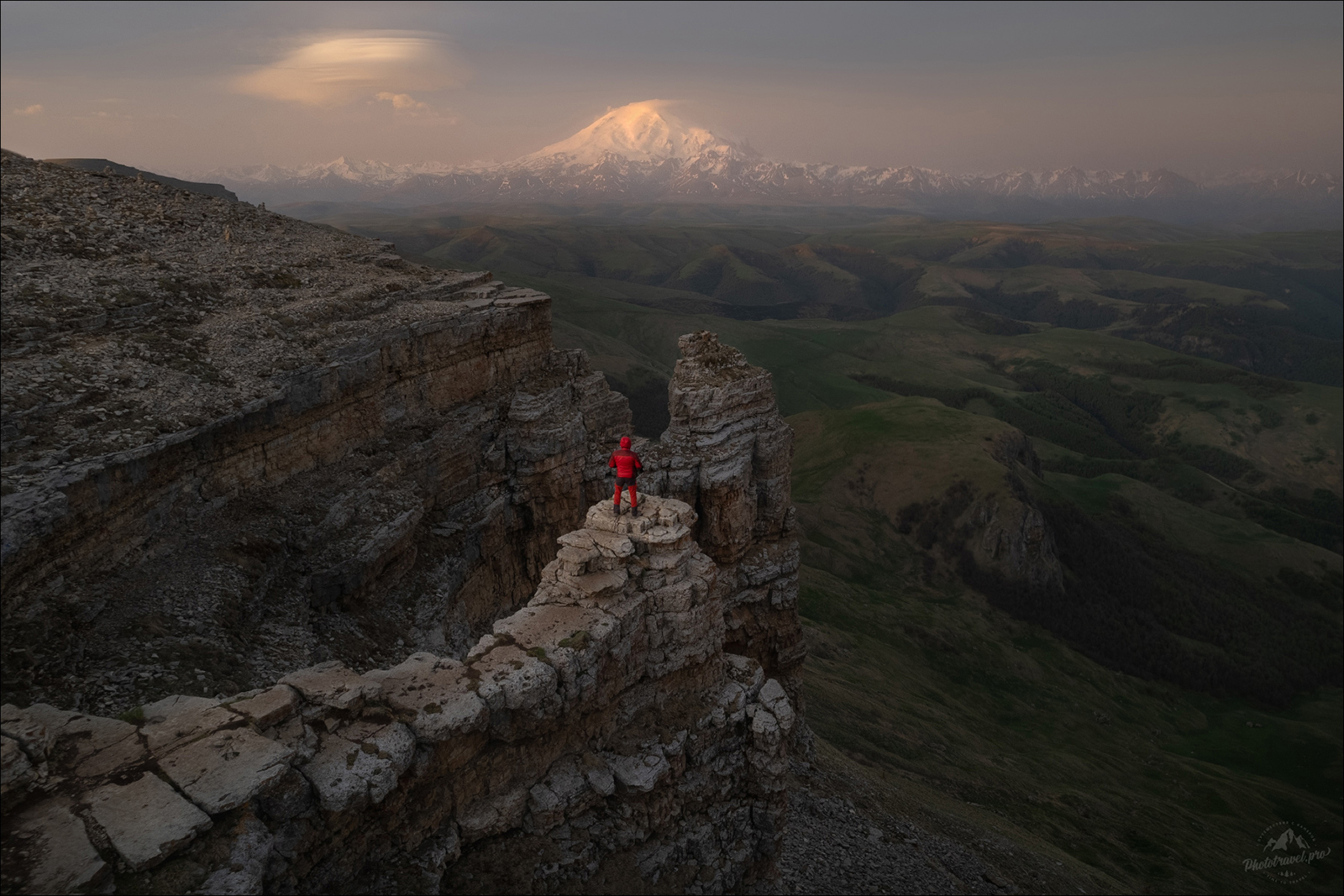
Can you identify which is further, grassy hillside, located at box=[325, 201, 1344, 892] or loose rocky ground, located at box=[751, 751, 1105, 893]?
grassy hillside, located at box=[325, 201, 1344, 892]

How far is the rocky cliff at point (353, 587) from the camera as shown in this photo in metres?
16.4

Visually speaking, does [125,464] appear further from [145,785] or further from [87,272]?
[87,272]

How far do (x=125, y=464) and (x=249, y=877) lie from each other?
58.8ft

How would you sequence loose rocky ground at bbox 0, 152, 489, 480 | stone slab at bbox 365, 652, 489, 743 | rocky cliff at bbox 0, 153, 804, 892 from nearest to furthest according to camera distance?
rocky cliff at bbox 0, 153, 804, 892
stone slab at bbox 365, 652, 489, 743
loose rocky ground at bbox 0, 152, 489, 480

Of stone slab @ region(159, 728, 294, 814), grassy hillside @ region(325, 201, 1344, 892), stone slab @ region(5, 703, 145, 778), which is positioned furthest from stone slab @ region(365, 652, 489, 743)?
grassy hillside @ region(325, 201, 1344, 892)

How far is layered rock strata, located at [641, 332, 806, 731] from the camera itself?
3753cm

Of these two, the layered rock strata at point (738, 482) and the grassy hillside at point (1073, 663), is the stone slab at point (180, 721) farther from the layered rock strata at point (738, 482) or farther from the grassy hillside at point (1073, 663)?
the grassy hillside at point (1073, 663)

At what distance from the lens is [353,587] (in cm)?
3353

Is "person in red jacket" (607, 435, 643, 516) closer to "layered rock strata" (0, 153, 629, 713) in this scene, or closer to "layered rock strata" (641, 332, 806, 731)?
"layered rock strata" (641, 332, 806, 731)

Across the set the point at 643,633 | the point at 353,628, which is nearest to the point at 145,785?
the point at 643,633

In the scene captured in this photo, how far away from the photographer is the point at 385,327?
39.6 m

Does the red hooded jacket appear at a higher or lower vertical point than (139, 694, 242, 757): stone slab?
higher

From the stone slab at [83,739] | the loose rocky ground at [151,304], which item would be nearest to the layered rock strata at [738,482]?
the loose rocky ground at [151,304]

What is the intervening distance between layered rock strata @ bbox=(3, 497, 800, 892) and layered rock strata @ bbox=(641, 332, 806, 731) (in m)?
10.4
